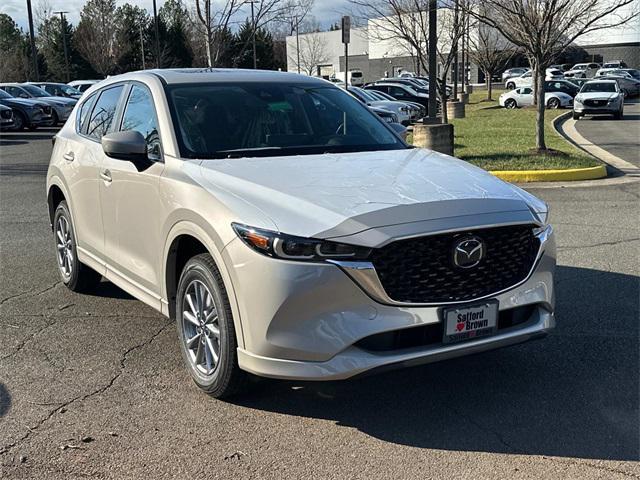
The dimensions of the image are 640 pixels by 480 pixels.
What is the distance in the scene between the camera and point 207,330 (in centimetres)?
389

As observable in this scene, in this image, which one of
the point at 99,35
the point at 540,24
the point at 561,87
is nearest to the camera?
the point at 540,24

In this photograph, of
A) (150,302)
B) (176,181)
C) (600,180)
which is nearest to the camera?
(176,181)

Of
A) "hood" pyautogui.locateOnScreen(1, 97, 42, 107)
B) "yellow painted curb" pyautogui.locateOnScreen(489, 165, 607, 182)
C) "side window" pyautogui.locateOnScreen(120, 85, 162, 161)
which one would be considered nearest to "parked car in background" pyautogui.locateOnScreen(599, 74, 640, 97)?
"hood" pyautogui.locateOnScreen(1, 97, 42, 107)

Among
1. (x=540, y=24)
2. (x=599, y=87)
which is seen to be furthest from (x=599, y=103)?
(x=540, y=24)

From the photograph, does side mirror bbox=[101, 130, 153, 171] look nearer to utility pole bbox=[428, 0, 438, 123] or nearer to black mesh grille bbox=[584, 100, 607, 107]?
utility pole bbox=[428, 0, 438, 123]

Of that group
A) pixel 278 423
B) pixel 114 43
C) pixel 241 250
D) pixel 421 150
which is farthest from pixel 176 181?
pixel 114 43

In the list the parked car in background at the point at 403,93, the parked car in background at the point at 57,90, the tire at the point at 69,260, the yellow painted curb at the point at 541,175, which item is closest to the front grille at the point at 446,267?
the tire at the point at 69,260

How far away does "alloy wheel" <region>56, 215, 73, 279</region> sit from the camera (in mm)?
5984

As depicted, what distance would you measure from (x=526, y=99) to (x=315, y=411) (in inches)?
1293

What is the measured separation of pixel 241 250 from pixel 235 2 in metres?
18.4

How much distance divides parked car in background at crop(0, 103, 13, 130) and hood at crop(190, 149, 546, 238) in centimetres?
2280

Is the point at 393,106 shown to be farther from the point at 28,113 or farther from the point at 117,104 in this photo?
the point at 117,104

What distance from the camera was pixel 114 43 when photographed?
61.1m

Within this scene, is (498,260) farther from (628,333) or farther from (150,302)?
(150,302)
